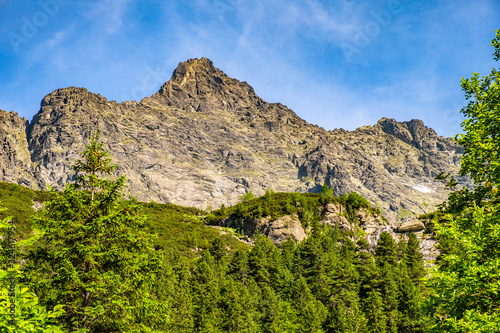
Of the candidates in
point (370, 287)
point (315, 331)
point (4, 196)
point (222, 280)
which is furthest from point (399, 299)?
point (4, 196)

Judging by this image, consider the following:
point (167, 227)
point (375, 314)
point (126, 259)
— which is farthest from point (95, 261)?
point (167, 227)

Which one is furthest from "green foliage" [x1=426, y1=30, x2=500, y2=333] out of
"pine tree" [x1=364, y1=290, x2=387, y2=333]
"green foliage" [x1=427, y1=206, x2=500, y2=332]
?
"pine tree" [x1=364, y1=290, x2=387, y2=333]

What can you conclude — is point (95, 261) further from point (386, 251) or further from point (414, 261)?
point (386, 251)

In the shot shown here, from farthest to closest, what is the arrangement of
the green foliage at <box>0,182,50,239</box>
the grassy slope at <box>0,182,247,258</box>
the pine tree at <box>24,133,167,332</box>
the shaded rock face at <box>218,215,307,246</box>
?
the shaded rock face at <box>218,215,307,246</box> → the grassy slope at <box>0,182,247,258</box> → the green foliage at <box>0,182,50,239</box> → the pine tree at <box>24,133,167,332</box>

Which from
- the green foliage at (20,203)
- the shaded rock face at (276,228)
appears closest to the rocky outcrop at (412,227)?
the shaded rock face at (276,228)

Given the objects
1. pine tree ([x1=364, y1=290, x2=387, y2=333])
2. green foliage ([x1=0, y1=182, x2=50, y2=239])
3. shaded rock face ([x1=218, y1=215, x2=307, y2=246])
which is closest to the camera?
pine tree ([x1=364, y1=290, x2=387, y2=333])

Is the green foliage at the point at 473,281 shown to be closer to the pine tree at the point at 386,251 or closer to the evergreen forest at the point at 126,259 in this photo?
the evergreen forest at the point at 126,259

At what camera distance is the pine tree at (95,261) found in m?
10.8

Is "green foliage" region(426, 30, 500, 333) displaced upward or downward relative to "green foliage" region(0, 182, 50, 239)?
downward

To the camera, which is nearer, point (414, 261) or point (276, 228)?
point (414, 261)

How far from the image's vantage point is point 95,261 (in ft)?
37.3

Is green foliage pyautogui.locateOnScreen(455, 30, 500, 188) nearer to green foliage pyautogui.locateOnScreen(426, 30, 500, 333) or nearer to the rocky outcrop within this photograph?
green foliage pyautogui.locateOnScreen(426, 30, 500, 333)

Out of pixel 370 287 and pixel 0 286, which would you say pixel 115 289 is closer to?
pixel 0 286

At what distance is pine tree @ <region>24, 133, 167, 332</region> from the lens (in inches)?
427
